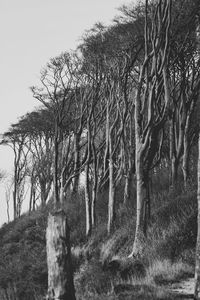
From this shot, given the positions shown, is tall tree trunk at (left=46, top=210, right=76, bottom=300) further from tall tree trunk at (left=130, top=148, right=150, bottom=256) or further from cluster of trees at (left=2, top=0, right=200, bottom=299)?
tall tree trunk at (left=130, top=148, right=150, bottom=256)

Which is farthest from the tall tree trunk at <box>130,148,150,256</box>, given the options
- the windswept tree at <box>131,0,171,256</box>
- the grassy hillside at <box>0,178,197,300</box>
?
the grassy hillside at <box>0,178,197,300</box>

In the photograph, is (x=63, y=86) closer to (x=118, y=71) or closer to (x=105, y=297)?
(x=118, y=71)

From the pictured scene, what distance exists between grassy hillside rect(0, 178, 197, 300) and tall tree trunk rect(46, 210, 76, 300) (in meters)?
0.68

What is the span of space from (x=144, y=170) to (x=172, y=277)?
4.18 m

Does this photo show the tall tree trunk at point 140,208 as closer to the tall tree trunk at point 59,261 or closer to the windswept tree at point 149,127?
the windswept tree at point 149,127

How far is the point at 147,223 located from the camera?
11766mm

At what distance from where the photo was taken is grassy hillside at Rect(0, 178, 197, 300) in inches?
296

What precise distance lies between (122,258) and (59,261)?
187 inches

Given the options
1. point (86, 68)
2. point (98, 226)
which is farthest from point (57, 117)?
point (98, 226)

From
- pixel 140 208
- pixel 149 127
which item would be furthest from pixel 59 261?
pixel 149 127

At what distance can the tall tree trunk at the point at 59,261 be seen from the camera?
20.4 feet

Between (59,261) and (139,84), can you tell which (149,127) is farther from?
(59,261)

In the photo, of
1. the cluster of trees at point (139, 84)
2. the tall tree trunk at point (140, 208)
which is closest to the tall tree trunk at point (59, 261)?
the cluster of trees at point (139, 84)

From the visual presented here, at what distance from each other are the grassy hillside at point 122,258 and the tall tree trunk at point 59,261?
68 cm
